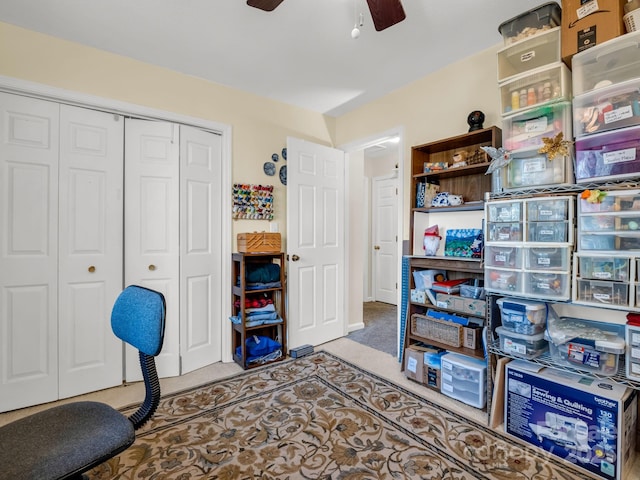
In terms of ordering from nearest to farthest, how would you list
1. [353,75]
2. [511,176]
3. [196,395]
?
[511,176]
[196,395]
[353,75]

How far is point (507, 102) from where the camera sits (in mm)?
1980

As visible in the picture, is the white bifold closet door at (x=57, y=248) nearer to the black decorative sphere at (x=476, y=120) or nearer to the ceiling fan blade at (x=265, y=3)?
the ceiling fan blade at (x=265, y=3)

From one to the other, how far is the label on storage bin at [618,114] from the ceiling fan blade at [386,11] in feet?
3.70

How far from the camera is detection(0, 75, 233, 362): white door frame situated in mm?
2223

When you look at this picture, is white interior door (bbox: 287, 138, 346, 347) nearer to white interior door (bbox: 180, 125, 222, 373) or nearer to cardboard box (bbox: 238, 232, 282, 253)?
cardboard box (bbox: 238, 232, 282, 253)

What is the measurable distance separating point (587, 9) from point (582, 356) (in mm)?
1764

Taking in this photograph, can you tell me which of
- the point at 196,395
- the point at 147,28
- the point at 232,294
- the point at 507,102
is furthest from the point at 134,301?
the point at 507,102

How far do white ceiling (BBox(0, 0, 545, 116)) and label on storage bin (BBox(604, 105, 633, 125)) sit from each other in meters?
0.94

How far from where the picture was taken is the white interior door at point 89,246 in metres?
2.38

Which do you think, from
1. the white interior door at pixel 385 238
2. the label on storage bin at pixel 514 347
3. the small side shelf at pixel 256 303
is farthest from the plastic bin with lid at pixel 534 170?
the white interior door at pixel 385 238

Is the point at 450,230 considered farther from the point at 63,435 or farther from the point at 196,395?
the point at 63,435

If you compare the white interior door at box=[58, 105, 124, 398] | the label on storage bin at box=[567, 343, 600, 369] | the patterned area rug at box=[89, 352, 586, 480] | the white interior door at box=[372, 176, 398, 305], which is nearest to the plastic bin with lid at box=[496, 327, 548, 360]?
the label on storage bin at box=[567, 343, 600, 369]

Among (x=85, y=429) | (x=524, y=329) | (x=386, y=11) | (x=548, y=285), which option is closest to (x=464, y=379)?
(x=524, y=329)

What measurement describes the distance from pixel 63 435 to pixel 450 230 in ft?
8.68
